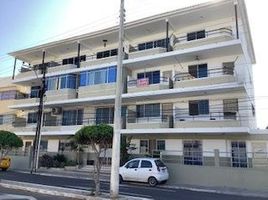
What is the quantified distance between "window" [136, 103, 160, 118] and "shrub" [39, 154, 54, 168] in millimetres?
9814

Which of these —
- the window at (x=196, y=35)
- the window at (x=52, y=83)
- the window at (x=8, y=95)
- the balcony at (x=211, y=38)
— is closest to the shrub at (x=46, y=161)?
the window at (x=52, y=83)

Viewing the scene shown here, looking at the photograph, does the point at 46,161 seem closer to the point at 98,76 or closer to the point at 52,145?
the point at 52,145

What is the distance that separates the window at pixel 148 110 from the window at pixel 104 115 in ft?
9.77

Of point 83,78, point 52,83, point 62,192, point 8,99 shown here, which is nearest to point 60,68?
point 52,83

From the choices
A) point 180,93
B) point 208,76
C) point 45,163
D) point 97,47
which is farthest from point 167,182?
point 97,47

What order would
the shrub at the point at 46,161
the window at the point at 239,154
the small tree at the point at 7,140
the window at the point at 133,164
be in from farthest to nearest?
1. the shrub at the point at 46,161
2. the small tree at the point at 7,140
3. the window at the point at 239,154
4. the window at the point at 133,164

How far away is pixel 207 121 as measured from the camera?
71.0ft

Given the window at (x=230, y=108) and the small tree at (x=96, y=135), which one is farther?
the window at (x=230, y=108)

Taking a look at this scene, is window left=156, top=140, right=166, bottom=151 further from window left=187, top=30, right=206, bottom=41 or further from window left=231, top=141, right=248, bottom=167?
window left=187, top=30, right=206, bottom=41

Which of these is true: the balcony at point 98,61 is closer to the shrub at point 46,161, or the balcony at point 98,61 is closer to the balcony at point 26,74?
the balcony at point 26,74

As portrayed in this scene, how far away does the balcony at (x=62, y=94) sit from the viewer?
1177 inches

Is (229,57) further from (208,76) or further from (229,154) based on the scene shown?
(229,154)

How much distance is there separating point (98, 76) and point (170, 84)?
25.0 ft

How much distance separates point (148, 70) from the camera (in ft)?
89.7
